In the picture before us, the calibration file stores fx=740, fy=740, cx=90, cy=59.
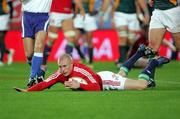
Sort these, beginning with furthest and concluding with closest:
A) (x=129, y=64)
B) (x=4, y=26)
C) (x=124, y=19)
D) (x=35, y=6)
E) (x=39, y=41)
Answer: (x=4, y=26), (x=124, y=19), (x=35, y=6), (x=39, y=41), (x=129, y=64)

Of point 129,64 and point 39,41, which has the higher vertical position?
point 39,41

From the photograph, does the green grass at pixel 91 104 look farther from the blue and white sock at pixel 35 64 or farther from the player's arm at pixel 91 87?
the blue and white sock at pixel 35 64

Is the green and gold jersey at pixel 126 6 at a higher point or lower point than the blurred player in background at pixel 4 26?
higher

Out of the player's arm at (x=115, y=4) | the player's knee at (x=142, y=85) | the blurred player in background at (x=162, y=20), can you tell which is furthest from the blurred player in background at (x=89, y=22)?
the player's knee at (x=142, y=85)

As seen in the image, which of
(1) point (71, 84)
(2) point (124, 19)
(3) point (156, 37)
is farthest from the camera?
(2) point (124, 19)

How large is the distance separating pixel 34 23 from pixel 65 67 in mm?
2572

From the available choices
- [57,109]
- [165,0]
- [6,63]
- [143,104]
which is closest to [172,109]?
[143,104]

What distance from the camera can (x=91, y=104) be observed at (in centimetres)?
1054

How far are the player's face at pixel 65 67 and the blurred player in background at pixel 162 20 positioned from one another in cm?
228

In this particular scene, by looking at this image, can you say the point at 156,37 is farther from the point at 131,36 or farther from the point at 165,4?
the point at 131,36

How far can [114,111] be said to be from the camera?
9.77m

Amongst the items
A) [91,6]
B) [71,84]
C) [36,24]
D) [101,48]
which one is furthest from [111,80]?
[101,48]

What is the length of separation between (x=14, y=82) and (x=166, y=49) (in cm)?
1015

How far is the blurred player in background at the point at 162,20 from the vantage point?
1361cm
